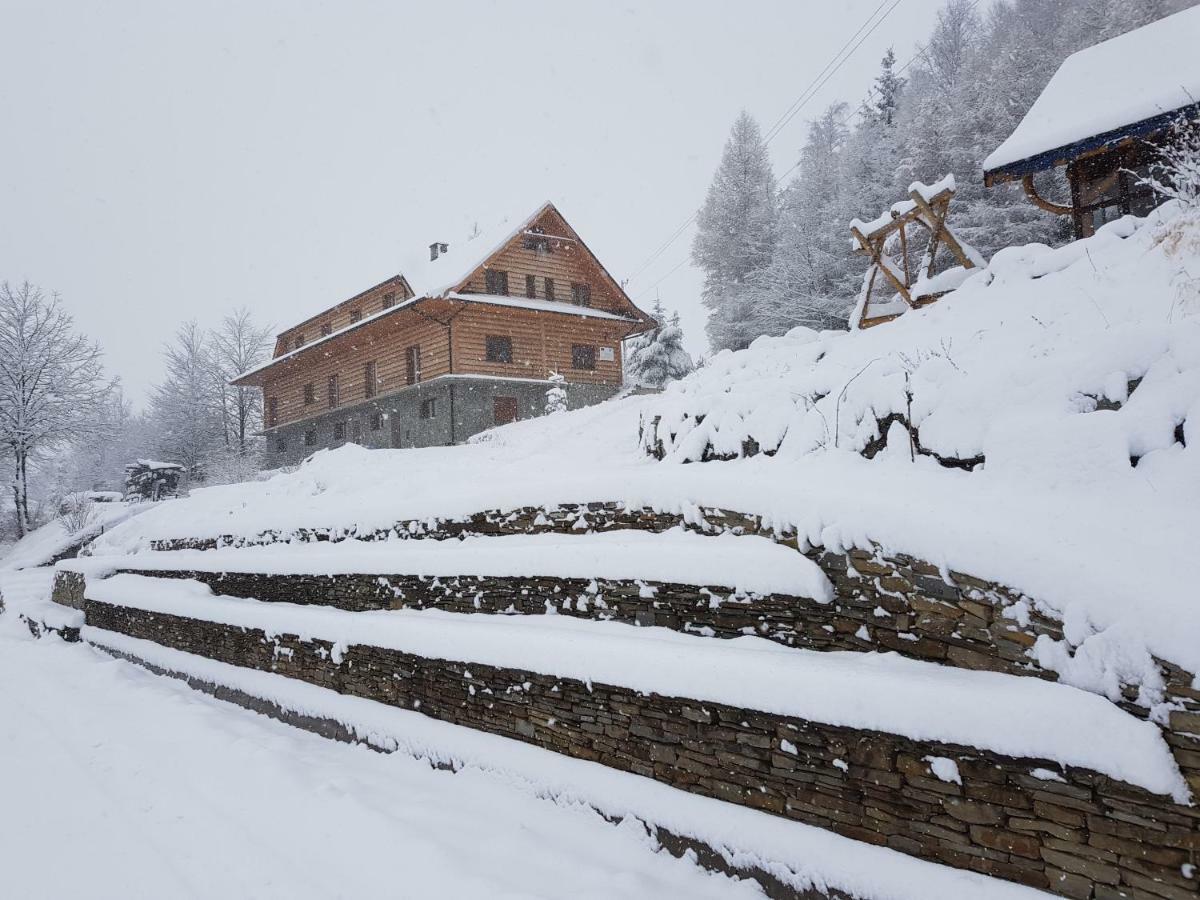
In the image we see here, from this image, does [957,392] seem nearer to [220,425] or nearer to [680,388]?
[680,388]

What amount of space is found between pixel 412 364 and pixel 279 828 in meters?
21.1

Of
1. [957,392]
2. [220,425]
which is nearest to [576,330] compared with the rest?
[957,392]

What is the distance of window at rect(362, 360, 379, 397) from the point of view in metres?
26.2

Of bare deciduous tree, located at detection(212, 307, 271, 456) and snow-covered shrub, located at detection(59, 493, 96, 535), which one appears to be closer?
snow-covered shrub, located at detection(59, 493, 96, 535)

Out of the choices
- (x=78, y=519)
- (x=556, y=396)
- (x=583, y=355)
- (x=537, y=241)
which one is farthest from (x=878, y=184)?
(x=78, y=519)

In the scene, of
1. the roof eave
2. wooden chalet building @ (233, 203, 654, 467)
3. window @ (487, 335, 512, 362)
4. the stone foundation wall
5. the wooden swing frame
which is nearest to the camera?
the stone foundation wall

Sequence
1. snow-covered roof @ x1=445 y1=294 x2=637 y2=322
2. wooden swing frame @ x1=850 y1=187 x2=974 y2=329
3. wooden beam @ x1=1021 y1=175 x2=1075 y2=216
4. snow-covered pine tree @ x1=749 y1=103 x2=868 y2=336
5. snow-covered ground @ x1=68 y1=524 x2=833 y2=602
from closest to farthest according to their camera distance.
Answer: snow-covered ground @ x1=68 y1=524 x2=833 y2=602 → wooden swing frame @ x1=850 y1=187 x2=974 y2=329 → wooden beam @ x1=1021 y1=175 x2=1075 y2=216 → snow-covered pine tree @ x1=749 y1=103 x2=868 y2=336 → snow-covered roof @ x1=445 y1=294 x2=637 y2=322

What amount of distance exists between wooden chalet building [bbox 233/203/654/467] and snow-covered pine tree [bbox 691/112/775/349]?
5830 millimetres

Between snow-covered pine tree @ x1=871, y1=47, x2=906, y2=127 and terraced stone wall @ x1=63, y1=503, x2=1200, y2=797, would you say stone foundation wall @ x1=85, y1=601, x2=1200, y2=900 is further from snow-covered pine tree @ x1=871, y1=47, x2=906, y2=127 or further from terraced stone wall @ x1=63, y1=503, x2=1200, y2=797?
snow-covered pine tree @ x1=871, y1=47, x2=906, y2=127

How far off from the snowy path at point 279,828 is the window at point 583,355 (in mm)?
19850

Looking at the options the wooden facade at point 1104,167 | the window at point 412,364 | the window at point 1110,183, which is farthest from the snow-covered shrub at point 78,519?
the window at point 1110,183

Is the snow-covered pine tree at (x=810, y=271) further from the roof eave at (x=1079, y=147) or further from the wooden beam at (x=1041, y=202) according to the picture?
the roof eave at (x=1079, y=147)

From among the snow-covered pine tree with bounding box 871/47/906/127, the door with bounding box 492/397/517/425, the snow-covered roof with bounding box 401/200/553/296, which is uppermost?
the snow-covered pine tree with bounding box 871/47/906/127

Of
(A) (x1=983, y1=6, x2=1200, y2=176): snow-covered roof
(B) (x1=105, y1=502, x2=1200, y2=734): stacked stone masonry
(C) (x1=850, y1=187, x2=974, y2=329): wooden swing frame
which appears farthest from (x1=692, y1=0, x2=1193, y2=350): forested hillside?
(B) (x1=105, y1=502, x2=1200, y2=734): stacked stone masonry
